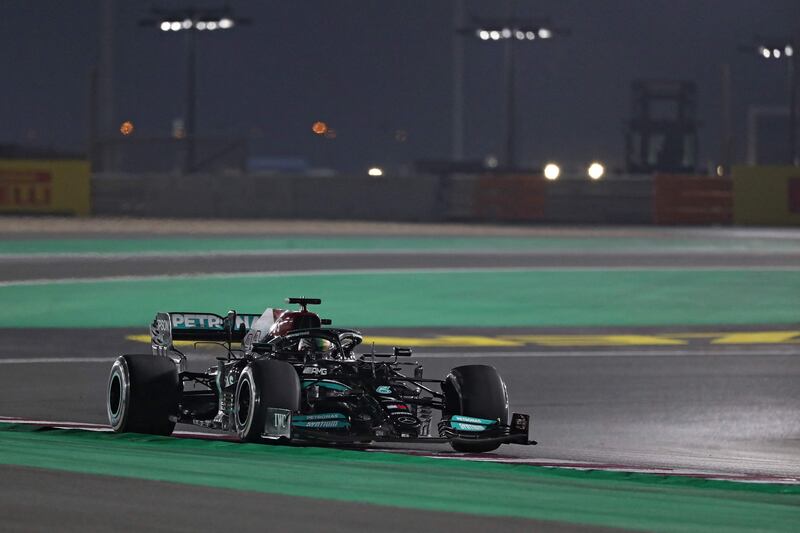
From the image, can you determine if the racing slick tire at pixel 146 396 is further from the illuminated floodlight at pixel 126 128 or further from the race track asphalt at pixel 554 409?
the illuminated floodlight at pixel 126 128

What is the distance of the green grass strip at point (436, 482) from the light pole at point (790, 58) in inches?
2057

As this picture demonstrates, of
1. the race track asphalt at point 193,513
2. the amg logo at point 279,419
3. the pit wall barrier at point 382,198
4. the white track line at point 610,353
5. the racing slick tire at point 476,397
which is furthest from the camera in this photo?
the pit wall barrier at point 382,198

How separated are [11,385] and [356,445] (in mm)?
4686

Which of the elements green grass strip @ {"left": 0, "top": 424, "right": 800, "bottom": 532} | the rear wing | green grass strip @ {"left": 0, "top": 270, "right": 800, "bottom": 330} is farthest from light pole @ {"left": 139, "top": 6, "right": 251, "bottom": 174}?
green grass strip @ {"left": 0, "top": 424, "right": 800, "bottom": 532}

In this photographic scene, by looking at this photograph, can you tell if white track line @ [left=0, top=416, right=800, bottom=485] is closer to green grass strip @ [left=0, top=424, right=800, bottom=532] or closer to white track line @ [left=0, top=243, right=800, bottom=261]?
green grass strip @ [left=0, top=424, right=800, bottom=532]

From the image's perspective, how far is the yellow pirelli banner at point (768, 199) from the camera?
48531 millimetres

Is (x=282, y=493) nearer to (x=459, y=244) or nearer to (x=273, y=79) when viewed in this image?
(x=459, y=244)

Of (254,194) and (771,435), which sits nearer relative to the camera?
(771,435)

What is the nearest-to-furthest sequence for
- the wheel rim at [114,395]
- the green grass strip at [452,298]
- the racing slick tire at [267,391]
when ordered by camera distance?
the racing slick tire at [267,391], the wheel rim at [114,395], the green grass strip at [452,298]

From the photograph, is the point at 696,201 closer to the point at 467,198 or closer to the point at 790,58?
the point at 467,198

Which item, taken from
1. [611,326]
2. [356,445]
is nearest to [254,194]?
[611,326]

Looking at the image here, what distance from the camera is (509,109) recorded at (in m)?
58.7

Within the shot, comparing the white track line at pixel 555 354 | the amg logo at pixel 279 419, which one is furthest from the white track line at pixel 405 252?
the amg logo at pixel 279 419

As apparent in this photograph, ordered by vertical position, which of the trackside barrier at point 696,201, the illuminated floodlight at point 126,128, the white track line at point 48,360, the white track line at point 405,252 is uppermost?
the illuminated floodlight at point 126,128
